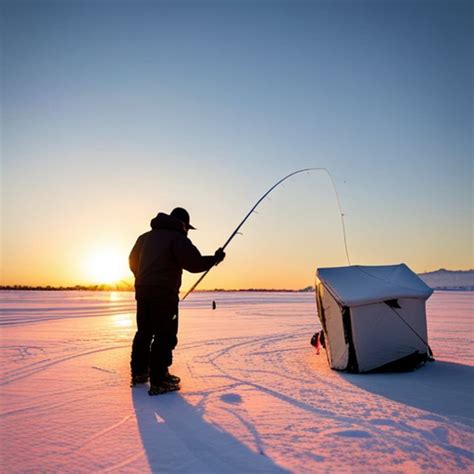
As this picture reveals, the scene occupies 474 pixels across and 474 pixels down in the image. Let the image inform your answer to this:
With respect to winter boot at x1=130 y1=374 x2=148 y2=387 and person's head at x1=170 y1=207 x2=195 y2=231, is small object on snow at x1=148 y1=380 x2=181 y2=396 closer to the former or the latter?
winter boot at x1=130 y1=374 x2=148 y2=387

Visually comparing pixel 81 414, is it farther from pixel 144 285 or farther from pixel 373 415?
pixel 373 415

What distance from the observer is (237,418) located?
325 cm

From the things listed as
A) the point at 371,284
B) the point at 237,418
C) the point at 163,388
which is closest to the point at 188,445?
the point at 237,418

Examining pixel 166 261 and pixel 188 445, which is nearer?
pixel 188 445

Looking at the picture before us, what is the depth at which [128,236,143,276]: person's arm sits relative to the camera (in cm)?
471

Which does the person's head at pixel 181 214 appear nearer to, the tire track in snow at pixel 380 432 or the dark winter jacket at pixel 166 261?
the dark winter jacket at pixel 166 261

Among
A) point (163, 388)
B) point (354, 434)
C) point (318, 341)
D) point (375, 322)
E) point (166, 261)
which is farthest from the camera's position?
point (318, 341)

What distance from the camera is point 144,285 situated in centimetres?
433

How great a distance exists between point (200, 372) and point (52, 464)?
274cm

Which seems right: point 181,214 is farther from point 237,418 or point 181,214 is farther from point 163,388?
point 237,418

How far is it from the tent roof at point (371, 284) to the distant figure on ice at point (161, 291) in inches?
75.3

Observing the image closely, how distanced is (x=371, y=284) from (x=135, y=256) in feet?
10.8

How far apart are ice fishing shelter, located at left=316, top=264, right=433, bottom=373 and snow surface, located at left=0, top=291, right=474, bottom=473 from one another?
276 millimetres

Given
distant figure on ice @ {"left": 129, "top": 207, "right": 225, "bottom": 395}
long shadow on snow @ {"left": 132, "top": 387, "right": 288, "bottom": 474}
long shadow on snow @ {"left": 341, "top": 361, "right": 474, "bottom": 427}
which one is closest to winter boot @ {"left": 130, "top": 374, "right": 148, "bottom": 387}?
distant figure on ice @ {"left": 129, "top": 207, "right": 225, "bottom": 395}
